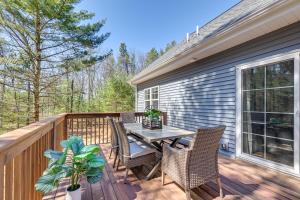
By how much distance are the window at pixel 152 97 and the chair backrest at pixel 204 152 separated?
A: 5555mm

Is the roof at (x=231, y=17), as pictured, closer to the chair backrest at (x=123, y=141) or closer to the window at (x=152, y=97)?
the window at (x=152, y=97)

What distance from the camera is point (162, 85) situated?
7203mm

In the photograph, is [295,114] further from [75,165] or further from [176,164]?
[75,165]

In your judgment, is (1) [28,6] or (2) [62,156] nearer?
(2) [62,156]

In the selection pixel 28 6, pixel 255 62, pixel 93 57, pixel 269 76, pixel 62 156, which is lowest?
pixel 62 156

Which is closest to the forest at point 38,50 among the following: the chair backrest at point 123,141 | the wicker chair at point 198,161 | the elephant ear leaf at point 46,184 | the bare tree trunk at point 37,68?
the bare tree trunk at point 37,68

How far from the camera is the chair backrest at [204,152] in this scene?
1986 mm

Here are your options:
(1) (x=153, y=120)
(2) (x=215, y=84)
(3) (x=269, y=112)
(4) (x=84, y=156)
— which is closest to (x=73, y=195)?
(4) (x=84, y=156)

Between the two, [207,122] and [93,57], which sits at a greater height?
[93,57]

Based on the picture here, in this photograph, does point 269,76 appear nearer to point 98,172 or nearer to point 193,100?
point 193,100

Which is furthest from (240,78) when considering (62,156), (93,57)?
(93,57)

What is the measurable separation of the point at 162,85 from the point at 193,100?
222cm

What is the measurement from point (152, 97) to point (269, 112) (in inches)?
220

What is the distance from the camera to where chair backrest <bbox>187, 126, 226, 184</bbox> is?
1.99 m
